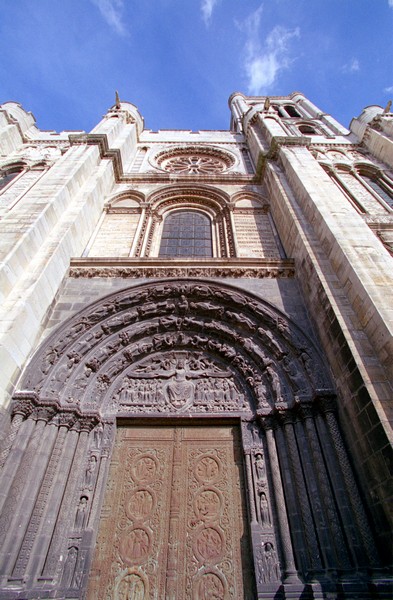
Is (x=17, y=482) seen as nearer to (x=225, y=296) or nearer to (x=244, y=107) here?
(x=225, y=296)

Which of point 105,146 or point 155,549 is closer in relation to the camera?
point 155,549

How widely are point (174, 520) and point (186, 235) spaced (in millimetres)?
6618

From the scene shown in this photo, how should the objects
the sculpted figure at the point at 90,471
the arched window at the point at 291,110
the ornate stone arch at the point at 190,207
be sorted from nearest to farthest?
the sculpted figure at the point at 90,471 < the ornate stone arch at the point at 190,207 < the arched window at the point at 291,110

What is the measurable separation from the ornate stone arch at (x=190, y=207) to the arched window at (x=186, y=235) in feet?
0.70

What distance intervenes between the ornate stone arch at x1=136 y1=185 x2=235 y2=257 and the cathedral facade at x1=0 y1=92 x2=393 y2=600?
0.16m

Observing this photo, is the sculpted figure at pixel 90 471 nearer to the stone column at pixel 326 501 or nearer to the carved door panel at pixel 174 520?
the carved door panel at pixel 174 520

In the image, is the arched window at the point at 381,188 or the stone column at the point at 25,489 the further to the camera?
the arched window at the point at 381,188

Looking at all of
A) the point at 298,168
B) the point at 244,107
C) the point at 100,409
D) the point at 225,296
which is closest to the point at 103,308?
the point at 100,409

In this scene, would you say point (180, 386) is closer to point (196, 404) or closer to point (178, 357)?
point (196, 404)

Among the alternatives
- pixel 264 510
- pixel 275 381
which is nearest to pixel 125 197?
pixel 275 381

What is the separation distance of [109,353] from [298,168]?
6444mm

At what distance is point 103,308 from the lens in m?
5.83

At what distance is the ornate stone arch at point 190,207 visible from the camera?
8.12 metres

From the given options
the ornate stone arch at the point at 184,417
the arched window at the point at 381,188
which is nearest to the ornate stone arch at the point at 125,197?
the ornate stone arch at the point at 184,417
